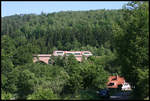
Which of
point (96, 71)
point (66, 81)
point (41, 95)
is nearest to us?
point (41, 95)

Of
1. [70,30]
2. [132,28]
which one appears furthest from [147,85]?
[70,30]

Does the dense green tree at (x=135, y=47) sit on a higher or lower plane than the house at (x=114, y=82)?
higher

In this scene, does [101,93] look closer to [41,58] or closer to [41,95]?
[41,95]

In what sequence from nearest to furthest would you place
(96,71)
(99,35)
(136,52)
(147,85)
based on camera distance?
(147,85) < (136,52) < (96,71) < (99,35)

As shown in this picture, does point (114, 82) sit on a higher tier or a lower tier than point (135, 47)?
lower

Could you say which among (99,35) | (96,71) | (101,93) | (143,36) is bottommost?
(101,93)

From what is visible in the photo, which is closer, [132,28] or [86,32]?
[132,28]

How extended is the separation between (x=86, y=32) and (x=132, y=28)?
311 feet

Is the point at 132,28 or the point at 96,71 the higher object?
→ the point at 132,28

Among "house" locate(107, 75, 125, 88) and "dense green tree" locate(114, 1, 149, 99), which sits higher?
"dense green tree" locate(114, 1, 149, 99)

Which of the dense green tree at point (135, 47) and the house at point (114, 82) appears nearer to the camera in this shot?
the dense green tree at point (135, 47)

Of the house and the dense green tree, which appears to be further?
the house

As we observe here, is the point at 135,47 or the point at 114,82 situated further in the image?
the point at 114,82

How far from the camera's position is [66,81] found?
71.7 ft
